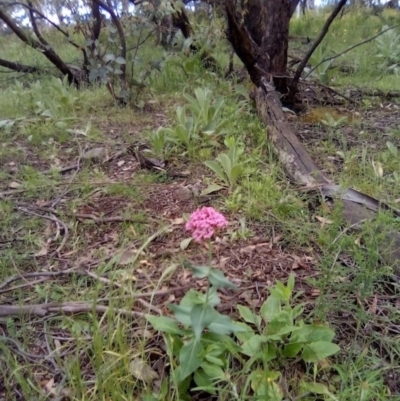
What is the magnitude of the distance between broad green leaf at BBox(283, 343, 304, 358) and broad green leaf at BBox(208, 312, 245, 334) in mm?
174

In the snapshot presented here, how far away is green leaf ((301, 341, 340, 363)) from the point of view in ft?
4.35

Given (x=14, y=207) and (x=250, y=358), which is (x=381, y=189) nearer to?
(x=250, y=358)

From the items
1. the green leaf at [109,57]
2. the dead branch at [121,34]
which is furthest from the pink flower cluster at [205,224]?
the dead branch at [121,34]

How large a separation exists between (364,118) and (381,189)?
1249mm

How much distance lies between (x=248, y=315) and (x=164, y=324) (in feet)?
0.88

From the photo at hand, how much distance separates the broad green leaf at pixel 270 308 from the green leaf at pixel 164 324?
29 cm

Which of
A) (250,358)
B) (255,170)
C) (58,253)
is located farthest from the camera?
(255,170)

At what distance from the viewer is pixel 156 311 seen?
5.05ft

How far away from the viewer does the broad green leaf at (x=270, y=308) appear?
1.46 m

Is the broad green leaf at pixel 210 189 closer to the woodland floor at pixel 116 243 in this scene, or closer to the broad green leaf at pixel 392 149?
the woodland floor at pixel 116 243

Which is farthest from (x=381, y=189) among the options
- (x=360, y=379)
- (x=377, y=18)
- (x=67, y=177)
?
(x=377, y=18)

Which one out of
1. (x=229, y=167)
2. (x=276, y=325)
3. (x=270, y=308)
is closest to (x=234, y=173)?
(x=229, y=167)

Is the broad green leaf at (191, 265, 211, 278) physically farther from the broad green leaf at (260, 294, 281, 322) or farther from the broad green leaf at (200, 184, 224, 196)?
the broad green leaf at (200, 184, 224, 196)

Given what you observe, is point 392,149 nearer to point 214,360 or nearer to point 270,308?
point 270,308
